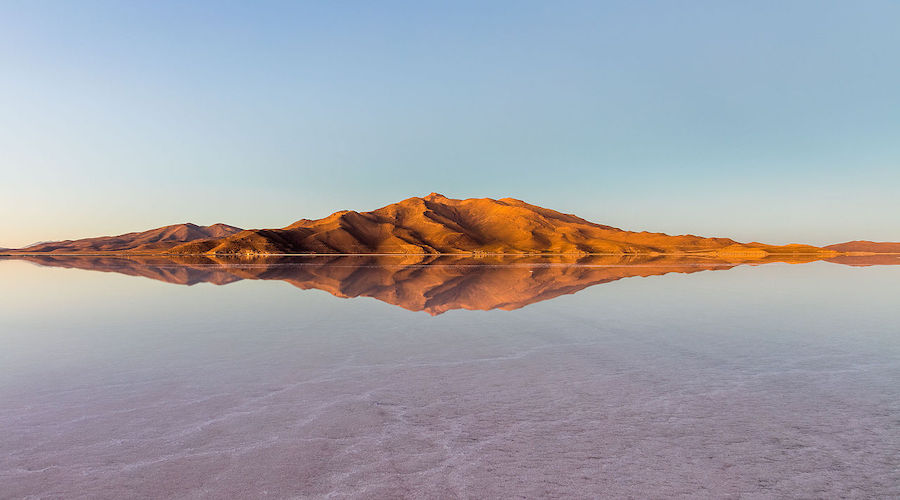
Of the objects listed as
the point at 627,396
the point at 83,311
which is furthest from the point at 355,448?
the point at 83,311

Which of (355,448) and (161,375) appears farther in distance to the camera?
(161,375)

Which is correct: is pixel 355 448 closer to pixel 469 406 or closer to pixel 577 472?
pixel 469 406

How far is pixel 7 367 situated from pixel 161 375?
353 cm

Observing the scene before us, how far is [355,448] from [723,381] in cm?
661

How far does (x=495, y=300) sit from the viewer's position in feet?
70.5

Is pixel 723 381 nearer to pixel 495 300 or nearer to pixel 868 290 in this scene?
pixel 495 300

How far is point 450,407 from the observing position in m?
7.29

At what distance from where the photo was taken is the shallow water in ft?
16.4

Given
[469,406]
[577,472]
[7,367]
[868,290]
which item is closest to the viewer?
[577,472]

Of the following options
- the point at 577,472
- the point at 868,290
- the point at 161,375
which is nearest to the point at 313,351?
the point at 161,375

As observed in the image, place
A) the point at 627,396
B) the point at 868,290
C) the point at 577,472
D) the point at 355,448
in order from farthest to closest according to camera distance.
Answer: the point at 868,290 → the point at 627,396 → the point at 355,448 → the point at 577,472

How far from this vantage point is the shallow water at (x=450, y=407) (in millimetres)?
4988

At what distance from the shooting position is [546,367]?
989 centimetres

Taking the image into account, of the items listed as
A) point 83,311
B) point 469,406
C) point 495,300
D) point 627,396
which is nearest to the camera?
point 469,406
